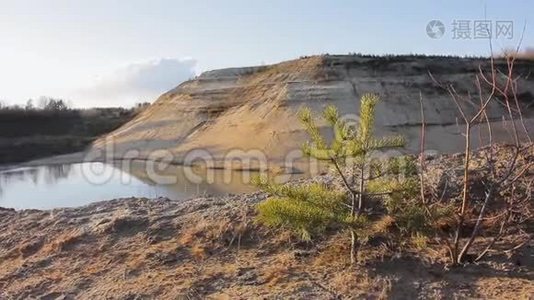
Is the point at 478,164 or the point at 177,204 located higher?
the point at 478,164

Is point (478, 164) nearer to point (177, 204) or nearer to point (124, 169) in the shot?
point (177, 204)

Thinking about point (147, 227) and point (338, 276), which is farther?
point (147, 227)

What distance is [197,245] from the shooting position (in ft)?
15.7

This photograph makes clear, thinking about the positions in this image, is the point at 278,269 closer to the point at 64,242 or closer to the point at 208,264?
the point at 208,264

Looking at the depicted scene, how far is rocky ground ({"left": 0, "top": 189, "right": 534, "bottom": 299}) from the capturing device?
3.68 m

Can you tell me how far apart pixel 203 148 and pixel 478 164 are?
1964 cm

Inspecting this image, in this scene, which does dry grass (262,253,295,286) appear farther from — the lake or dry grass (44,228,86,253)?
the lake

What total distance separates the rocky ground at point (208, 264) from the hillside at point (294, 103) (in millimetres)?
14884

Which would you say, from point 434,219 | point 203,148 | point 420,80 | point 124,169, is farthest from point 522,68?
point 434,219

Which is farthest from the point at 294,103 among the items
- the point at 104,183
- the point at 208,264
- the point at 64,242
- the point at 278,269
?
the point at 278,269

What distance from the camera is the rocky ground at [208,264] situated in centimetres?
368

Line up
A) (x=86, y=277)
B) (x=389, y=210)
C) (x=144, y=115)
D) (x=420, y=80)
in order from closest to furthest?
(x=389, y=210)
(x=86, y=277)
(x=420, y=80)
(x=144, y=115)

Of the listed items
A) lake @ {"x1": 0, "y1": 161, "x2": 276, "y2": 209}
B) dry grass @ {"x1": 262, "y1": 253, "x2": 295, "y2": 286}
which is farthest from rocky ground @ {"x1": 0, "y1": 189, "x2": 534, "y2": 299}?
lake @ {"x1": 0, "y1": 161, "x2": 276, "y2": 209}

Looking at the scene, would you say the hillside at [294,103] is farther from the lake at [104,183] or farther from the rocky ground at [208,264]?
the rocky ground at [208,264]
